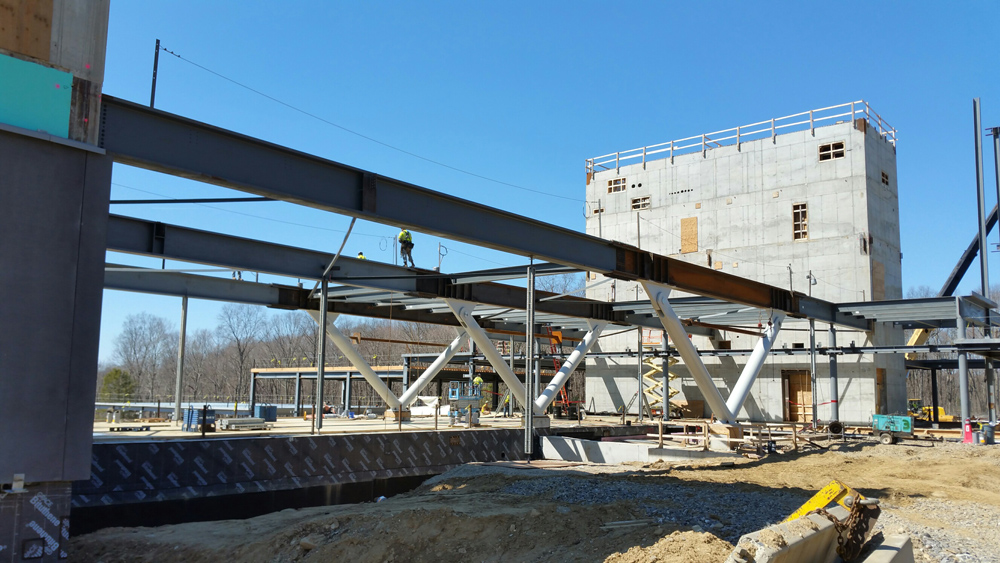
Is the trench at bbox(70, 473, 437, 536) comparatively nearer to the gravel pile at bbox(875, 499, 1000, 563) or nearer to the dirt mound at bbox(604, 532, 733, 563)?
the dirt mound at bbox(604, 532, 733, 563)

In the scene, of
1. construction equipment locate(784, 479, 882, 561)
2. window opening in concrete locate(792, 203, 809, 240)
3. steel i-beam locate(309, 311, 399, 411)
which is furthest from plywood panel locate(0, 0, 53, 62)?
window opening in concrete locate(792, 203, 809, 240)

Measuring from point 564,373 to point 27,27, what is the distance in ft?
74.5

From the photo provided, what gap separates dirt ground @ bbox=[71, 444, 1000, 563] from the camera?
10.0m

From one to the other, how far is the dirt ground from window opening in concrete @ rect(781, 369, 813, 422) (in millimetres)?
18375

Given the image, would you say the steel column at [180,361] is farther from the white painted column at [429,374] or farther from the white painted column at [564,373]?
the white painted column at [564,373]

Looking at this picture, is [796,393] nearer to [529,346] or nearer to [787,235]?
[787,235]

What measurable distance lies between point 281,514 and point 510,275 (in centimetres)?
1020

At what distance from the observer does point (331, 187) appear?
45.3 feet

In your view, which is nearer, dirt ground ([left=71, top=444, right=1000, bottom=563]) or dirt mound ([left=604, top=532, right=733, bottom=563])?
dirt mound ([left=604, top=532, right=733, bottom=563])

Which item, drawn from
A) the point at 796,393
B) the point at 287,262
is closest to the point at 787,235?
the point at 796,393

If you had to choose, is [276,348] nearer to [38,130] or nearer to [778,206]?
[778,206]

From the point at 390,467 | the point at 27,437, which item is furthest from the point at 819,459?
the point at 27,437

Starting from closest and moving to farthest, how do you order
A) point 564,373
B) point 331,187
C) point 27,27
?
point 27,27 < point 331,187 < point 564,373

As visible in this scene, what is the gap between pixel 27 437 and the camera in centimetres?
911
